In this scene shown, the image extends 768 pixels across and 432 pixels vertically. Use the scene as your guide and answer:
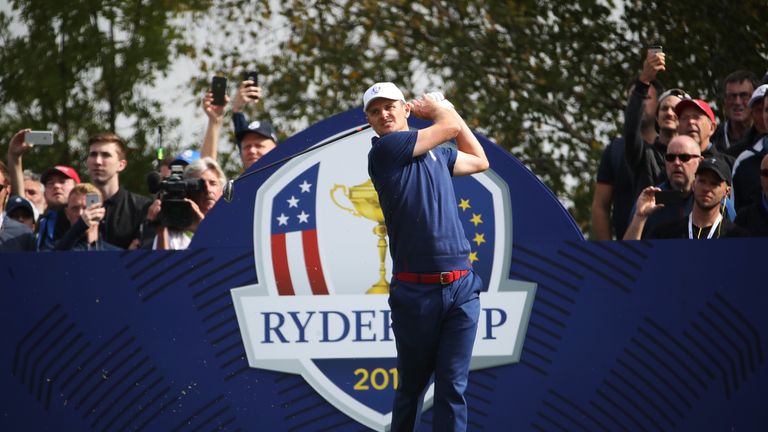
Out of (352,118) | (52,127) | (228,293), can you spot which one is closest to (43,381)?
(228,293)

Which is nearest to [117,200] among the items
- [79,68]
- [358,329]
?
[358,329]

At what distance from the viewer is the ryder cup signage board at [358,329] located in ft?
25.8

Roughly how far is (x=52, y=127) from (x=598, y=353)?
14.2 m

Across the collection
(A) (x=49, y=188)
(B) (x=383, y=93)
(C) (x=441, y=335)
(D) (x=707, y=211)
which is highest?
(B) (x=383, y=93)

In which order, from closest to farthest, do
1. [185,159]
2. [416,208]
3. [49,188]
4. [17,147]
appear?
[416,208], [185,159], [17,147], [49,188]

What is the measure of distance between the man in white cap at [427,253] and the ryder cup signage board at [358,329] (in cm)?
104

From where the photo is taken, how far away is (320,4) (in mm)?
17234

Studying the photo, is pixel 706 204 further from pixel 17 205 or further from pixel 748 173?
pixel 17 205

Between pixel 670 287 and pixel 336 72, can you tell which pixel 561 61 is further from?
pixel 670 287

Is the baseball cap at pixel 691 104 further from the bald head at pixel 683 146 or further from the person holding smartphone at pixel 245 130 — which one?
the person holding smartphone at pixel 245 130

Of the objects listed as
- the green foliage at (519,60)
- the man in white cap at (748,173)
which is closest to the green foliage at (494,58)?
the green foliage at (519,60)

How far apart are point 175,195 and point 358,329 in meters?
1.56

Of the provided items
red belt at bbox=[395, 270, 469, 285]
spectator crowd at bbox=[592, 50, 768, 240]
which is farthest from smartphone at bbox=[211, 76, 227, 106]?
red belt at bbox=[395, 270, 469, 285]

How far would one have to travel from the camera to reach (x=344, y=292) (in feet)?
26.5
